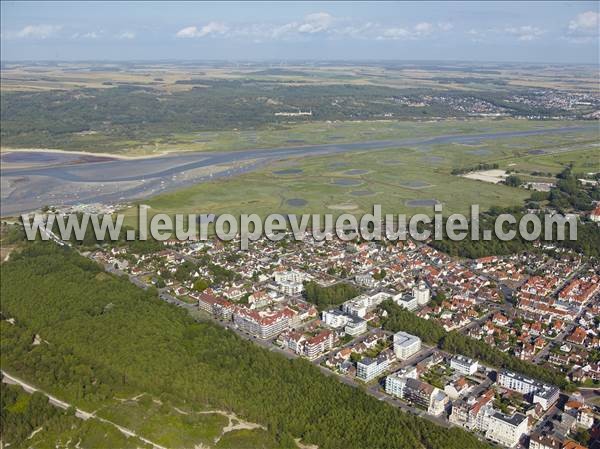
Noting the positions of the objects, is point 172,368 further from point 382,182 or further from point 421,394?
point 382,182

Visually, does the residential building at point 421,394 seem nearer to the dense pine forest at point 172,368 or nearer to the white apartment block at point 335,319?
the dense pine forest at point 172,368

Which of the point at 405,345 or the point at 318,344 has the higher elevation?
the point at 405,345

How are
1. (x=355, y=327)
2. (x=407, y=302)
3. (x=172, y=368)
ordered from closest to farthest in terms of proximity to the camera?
(x=172, y=368) → (x=355, y=327) → (x=407, y=302)

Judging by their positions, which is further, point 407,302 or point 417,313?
point 407,302

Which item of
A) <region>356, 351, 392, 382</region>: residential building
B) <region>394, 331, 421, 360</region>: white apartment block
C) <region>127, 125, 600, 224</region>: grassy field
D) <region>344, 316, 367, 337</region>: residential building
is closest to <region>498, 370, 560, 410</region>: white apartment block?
<region>394, 331, 421, 360</region>: white apartment block

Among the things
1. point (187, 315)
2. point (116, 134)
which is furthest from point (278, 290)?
point (116, 134)

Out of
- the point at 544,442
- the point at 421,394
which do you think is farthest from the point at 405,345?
the point at 544,442

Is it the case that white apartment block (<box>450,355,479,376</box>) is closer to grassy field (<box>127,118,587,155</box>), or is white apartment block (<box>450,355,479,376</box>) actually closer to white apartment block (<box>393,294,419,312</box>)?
white apartment block (<box>393,294,419,312</box>)
